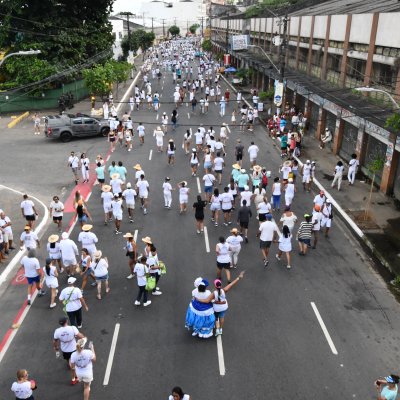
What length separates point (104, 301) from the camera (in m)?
11.2

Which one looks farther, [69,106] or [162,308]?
[69,106]

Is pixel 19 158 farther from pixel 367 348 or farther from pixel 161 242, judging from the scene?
pixel 367 348

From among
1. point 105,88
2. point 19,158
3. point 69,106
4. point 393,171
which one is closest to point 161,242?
point 393,171

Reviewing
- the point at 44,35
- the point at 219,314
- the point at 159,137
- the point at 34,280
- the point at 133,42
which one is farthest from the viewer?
the point at 133,42

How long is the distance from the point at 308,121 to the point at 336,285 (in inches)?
810

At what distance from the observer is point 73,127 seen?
28.1m

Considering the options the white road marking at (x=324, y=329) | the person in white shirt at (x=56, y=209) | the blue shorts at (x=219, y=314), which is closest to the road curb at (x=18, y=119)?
the person in white shirt at (x=56, y=209)

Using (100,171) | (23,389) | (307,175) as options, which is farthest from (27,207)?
(307,175)

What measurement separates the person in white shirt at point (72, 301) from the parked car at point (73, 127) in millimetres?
20060

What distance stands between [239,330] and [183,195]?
7.08 m

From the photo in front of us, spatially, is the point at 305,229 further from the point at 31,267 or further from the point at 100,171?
the point at 100,171

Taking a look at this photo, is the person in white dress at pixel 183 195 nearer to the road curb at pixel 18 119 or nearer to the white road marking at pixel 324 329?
the white road marking at pixel 324 329

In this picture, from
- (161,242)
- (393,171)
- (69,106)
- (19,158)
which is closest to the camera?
(161,242)

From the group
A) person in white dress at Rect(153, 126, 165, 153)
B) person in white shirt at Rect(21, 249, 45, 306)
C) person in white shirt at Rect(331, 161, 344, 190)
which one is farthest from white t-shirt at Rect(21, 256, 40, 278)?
person in white dress at Rect(153, 126, 165, 153)
